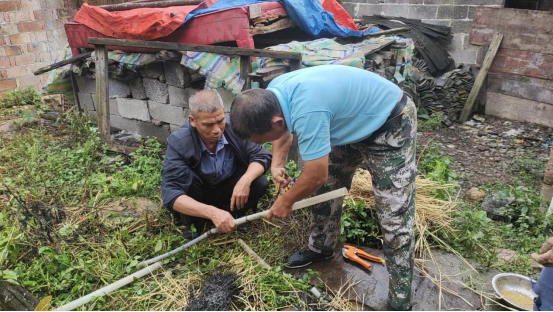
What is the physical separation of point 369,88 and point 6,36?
9300mm

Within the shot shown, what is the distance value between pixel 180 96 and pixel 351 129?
13.1ft

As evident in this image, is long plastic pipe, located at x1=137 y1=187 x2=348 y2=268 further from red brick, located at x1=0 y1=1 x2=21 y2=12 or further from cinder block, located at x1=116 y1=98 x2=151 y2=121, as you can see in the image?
red brick, located at x1=0 y1=1 x2=21 y2=12

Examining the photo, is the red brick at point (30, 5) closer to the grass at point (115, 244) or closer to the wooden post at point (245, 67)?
the grass at point (115, 244)

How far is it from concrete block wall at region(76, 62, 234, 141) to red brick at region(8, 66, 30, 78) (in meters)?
2.98

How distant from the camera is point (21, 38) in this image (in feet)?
29.2

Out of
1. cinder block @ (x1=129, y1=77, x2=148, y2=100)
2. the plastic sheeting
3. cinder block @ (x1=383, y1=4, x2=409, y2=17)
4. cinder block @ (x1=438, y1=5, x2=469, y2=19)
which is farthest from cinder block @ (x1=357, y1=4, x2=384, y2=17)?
cinder block @ (x1=129, y1=77, x2=148, y2=100)

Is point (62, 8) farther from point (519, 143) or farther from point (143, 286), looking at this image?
point (519, 143)

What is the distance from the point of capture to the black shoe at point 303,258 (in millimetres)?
3152

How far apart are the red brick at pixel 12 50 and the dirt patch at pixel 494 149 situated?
8.99m

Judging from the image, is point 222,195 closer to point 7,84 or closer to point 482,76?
point 482,76

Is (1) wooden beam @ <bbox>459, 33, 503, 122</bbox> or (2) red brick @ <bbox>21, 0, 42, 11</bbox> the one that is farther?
(2) red brick @ <bbox>21, 0, 42, 11</bbox>

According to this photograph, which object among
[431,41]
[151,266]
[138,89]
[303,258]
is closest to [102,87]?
[138,89]

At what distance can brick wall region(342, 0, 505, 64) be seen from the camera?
27.7 feet

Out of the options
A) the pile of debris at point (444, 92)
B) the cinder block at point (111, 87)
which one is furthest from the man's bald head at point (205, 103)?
the pile of debris at point (444, 92)
